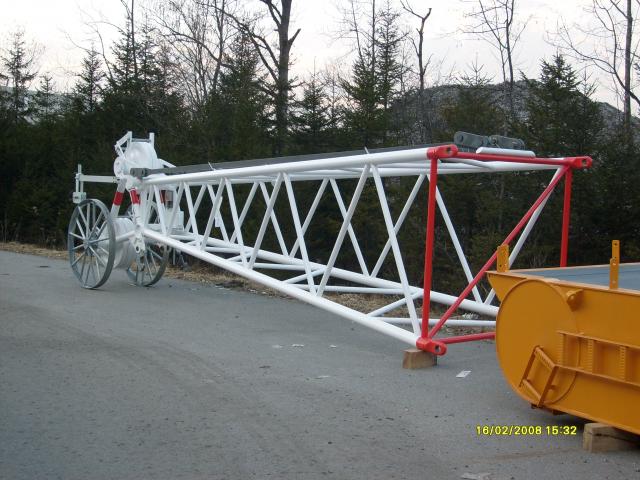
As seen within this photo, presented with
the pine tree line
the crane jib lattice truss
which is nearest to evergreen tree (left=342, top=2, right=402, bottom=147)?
the pine tree line

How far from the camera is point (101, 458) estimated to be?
14.5 ft

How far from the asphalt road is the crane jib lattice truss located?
0.53 m

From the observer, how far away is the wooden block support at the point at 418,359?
21.7 feet

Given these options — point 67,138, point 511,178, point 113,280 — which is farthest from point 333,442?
point 67,138

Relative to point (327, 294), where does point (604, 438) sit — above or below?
above

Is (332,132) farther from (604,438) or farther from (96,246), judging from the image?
(604,438)

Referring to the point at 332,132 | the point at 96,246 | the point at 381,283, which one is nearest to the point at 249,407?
the point at 381,283
